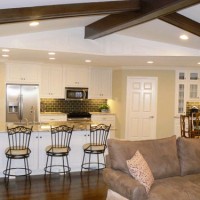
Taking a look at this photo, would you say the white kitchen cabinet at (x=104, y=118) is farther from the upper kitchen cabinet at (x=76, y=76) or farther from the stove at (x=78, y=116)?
the upper kitchen cabinet at (x=76, y=76)

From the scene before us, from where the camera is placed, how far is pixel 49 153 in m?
5.54

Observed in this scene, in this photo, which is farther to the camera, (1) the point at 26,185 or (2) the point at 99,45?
(2) the point at 99,45

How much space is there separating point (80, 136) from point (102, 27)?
2203 mm

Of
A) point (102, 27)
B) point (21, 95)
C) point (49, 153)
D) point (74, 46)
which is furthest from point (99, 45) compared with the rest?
point (21, 95)

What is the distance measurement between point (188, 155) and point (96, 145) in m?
1.94

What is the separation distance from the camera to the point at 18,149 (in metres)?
5.37

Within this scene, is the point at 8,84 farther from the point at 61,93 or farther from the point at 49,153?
the point at 49,153

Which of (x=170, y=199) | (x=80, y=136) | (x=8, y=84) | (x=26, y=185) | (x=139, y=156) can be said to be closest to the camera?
(x=170, y=199)

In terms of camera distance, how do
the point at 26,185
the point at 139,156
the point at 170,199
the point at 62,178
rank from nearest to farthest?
the point at 170,199, the point at 139,156, the point at 26,185, the point at 62,178

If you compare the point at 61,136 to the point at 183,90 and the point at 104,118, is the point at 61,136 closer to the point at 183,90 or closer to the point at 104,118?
the point at 104,118

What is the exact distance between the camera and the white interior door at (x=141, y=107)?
9.19 m

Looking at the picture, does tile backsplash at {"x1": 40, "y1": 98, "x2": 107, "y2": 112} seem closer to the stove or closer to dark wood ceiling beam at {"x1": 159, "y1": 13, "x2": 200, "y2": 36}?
the stove

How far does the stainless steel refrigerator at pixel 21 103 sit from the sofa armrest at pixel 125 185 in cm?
466

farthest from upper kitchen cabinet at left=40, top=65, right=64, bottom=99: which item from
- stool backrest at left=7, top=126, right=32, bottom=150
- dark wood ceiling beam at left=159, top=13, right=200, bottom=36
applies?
dark wood ceiling beam at left=159, top=13, right=200, bottom=36
